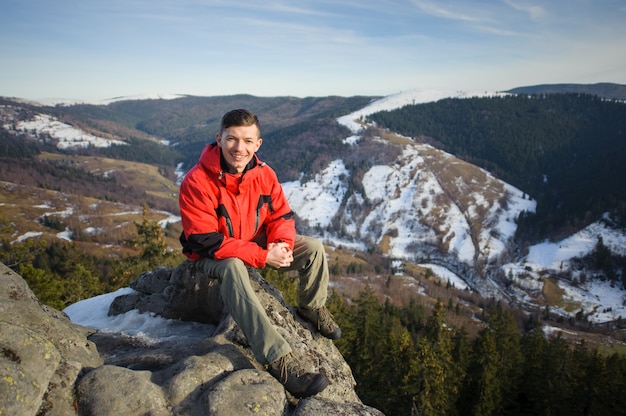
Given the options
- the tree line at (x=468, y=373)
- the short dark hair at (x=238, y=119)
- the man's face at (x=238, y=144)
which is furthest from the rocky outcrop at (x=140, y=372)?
the tree line at (x=468, y=373)

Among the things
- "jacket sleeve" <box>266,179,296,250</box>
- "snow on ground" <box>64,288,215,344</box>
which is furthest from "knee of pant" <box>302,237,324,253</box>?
"snow on ground" <box>64,288,215,344</box>

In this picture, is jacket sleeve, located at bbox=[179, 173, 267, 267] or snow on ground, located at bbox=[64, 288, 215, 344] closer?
jacket sleeve, located at bbox=[179, 173, 267, 267]

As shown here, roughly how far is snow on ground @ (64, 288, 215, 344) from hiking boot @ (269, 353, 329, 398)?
2801mm

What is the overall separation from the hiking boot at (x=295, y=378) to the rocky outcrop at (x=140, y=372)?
126 millimetres

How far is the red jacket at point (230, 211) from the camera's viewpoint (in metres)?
6.65

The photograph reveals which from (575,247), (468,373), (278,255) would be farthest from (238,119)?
(575,247)

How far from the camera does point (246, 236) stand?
24.6 ft

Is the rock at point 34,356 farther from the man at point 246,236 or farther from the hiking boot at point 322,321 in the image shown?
the hiking boot at point 322,321

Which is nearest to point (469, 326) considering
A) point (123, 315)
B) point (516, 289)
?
point (516, 289)

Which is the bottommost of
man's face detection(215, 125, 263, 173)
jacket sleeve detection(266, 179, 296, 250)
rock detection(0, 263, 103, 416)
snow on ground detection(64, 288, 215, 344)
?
snow on ground detection(64, 288, 215, 344)

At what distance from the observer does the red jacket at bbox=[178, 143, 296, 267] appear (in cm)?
665

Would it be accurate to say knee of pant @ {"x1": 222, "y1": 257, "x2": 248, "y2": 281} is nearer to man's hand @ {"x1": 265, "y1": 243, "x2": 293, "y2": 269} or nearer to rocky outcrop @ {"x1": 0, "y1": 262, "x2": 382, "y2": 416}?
man's hand @ {"x1": 265, "y1": 243, "x2": 293, "y2": 269}

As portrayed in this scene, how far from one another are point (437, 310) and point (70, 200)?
21768cm

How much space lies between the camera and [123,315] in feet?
33.8
